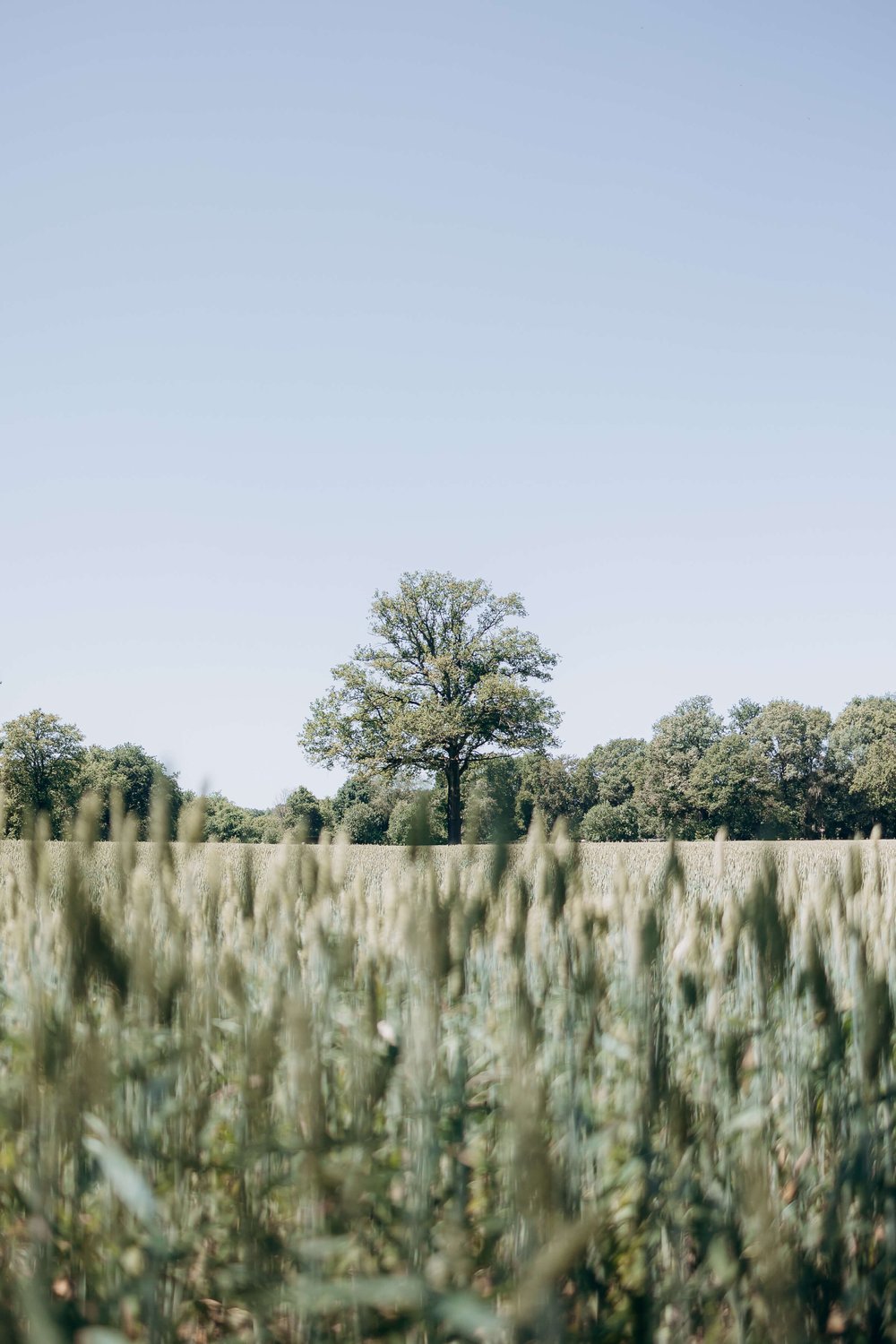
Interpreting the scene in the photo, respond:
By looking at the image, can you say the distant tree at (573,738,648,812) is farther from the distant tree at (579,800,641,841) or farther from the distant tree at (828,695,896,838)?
the distant tree at (828,695,896,838)

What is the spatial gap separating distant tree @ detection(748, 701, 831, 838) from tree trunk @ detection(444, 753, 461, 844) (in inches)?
998

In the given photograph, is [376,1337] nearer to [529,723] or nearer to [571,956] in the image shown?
[571,956]

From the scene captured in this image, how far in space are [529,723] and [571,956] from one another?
3776 cm

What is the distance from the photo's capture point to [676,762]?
57656 millimetres

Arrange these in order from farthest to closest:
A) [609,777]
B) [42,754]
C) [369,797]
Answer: [369,797], [609,777], [42,754]

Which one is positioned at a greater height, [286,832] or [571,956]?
[286,832]

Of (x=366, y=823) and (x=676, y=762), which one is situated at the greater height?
(x=676, y=762)

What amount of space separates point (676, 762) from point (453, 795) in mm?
23954

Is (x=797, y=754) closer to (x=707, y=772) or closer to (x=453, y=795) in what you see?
(x=707, y=772)

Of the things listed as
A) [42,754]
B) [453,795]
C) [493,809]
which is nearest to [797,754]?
[453,795]

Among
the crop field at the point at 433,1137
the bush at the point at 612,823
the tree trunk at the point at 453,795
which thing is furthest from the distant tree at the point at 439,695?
the crop field at the point at 433,1137

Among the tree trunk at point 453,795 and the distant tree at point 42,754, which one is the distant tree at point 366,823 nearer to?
the distant tree at point 42,754

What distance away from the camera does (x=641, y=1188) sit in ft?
4.12

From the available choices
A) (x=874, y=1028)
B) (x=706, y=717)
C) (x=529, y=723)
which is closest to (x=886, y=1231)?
(x=874, y=1028)
